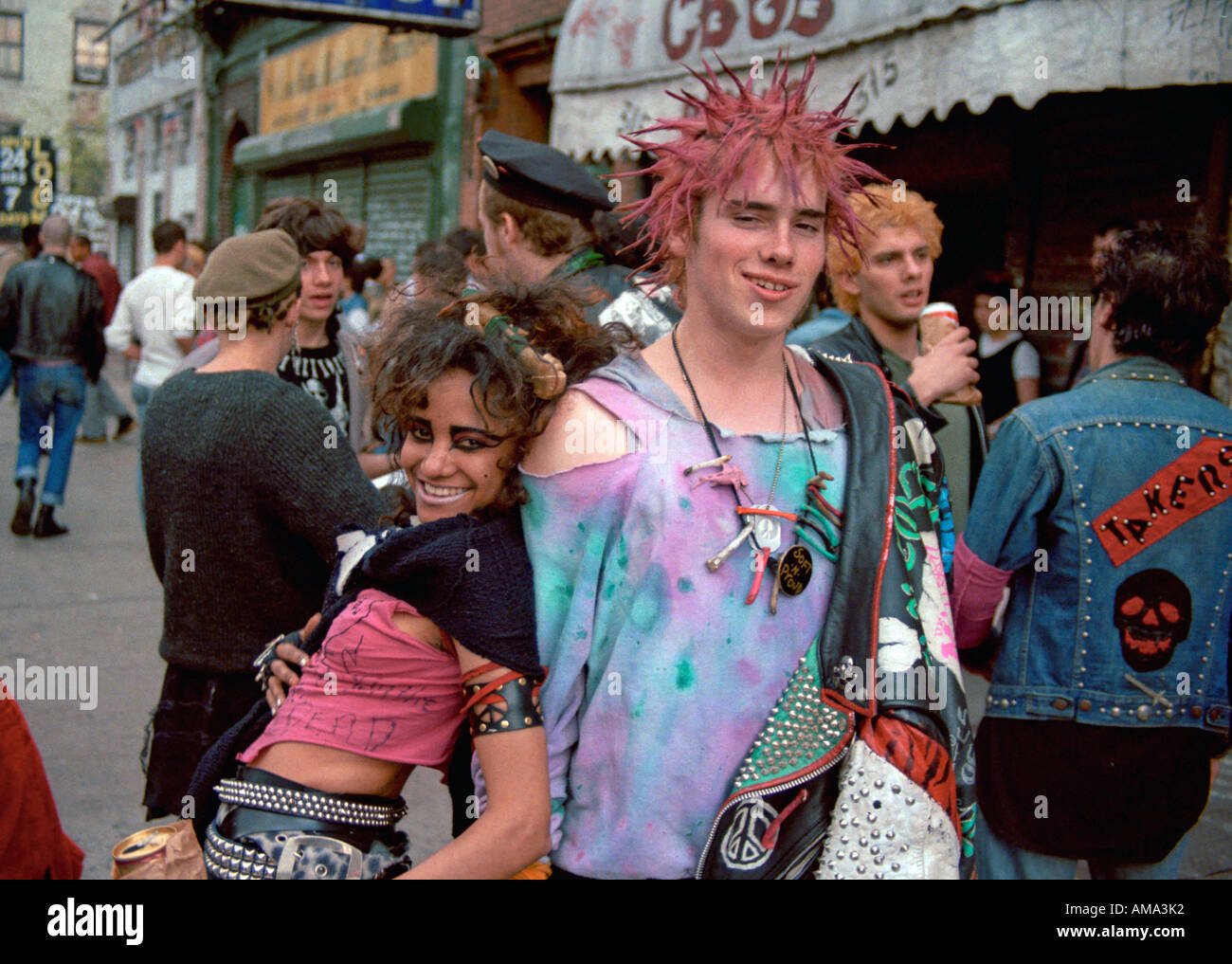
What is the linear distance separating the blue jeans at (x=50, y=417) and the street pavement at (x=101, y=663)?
0.43m

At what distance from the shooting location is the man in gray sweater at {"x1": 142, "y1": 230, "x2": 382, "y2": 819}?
265 cm

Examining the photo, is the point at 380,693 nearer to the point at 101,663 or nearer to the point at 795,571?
the point at 795,571

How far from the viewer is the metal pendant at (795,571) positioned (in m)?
1.72

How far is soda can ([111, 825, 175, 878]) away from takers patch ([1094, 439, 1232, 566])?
2019mm

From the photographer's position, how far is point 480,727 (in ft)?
5.46

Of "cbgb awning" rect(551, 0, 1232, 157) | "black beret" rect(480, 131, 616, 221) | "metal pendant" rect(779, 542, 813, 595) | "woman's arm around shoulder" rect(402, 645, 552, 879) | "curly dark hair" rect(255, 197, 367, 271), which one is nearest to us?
"woman's arm around shoulder" rect(402, 645, 552, 879)

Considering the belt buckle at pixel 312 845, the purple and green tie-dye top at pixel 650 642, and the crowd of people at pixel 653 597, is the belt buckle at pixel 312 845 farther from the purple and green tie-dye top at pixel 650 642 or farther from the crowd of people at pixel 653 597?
the purple and green tie-dye top at pixel 650 642

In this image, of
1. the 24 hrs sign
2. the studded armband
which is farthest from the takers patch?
the 24 hrs sign

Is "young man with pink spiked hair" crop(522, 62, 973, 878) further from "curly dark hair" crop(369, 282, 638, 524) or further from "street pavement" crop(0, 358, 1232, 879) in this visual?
"street pavement" crop(0, 358, 1232, 879)

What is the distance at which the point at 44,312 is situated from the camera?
810 centimetres

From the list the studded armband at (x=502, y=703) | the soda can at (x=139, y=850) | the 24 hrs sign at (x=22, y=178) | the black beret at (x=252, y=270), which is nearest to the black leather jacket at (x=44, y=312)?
the black beret at (x=252, y=270)

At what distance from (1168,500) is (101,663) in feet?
15.5

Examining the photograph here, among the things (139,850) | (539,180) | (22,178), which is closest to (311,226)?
(539,180)
